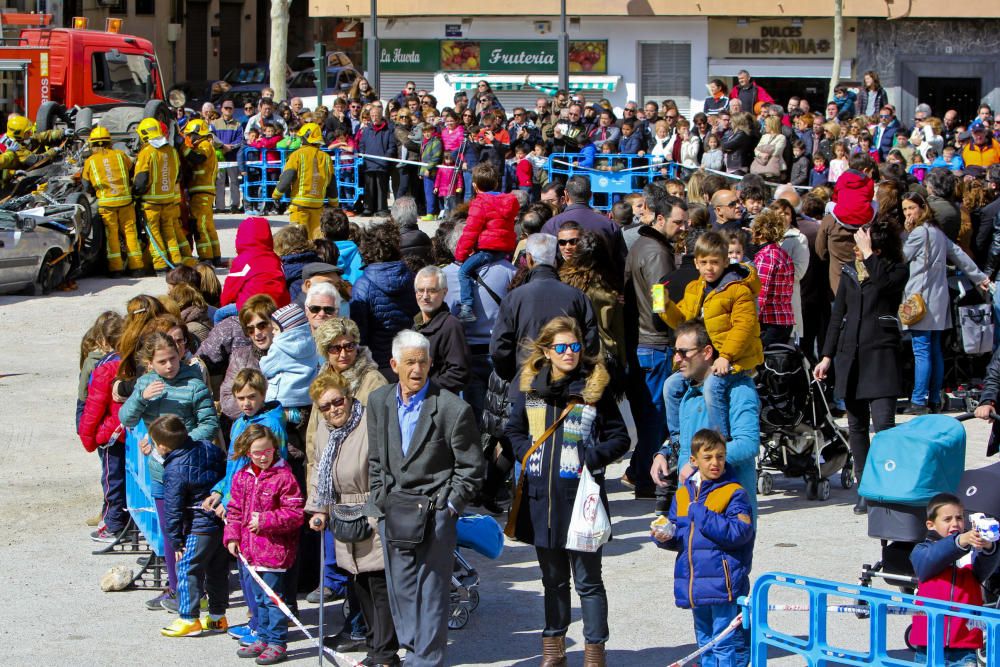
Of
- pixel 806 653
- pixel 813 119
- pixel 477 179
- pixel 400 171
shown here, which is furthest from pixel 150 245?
pixel 806 653

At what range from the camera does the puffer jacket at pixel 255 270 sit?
955cm

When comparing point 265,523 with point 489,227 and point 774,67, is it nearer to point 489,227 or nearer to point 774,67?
point 489,227

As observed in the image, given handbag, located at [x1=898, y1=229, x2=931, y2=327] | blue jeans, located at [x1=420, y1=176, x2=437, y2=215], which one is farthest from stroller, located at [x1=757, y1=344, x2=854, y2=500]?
blue jeans, located at [x1=420, y1=176, x2=437, y2=215]

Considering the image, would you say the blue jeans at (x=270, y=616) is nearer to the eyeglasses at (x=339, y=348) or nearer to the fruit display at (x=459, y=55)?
the eyeglasses at (x=339, y=348)

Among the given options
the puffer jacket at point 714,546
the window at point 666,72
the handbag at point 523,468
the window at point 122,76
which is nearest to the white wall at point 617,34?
the window at point 666,72

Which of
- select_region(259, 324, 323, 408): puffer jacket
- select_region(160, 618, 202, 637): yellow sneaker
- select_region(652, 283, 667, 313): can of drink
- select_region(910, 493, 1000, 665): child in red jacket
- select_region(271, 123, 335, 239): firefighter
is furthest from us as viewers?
select_region(271, 123, 335, 239): firefighter

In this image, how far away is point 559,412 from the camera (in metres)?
6.62

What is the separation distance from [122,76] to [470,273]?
14894 millimetres

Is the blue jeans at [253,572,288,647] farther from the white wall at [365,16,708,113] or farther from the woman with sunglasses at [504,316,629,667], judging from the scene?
the white wall at [365,16,708,113]

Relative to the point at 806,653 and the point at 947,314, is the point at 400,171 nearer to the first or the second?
the point at 947,314

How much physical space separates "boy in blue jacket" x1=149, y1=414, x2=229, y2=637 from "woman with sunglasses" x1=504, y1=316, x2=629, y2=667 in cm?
167

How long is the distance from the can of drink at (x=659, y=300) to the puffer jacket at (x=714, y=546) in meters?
2.82

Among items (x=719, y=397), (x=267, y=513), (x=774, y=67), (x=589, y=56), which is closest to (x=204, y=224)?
(x=719, y=397)

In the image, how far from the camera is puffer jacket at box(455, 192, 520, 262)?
959 centimetres
